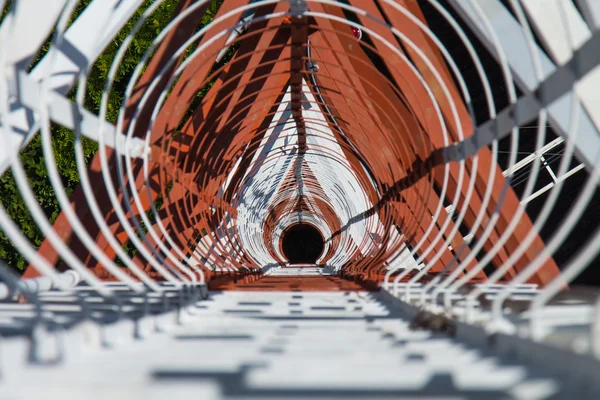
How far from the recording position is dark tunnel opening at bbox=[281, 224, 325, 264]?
46.2m

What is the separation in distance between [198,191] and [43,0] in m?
6.28

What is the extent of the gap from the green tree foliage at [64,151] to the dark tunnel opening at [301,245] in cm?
2738

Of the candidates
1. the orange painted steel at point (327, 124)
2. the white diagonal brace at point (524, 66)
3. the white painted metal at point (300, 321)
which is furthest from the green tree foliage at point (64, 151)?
the white diagonal brace at point (524, 66)

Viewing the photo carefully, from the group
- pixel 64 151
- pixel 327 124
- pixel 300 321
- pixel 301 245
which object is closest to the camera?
pixel 300 321

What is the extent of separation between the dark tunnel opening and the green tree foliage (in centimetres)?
2738

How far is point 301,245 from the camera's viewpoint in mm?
46500

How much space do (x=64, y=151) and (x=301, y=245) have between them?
1152 inches

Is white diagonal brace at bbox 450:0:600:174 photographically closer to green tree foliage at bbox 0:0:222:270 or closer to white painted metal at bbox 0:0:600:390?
white painted metal at bbox 0:0:600:390

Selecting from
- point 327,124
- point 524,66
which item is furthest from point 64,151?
point 524,66

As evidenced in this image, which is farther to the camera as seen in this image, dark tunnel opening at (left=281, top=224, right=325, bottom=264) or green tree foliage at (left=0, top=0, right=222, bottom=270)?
dark tunnel opening at (left=281, top=224, right=325, bottom=264)

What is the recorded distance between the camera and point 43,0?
4402 millimetres

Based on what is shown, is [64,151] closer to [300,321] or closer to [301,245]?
[300,321]

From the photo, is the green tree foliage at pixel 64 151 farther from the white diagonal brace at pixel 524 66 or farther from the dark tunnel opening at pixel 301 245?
the dark tunnel opening at pixel 301 245

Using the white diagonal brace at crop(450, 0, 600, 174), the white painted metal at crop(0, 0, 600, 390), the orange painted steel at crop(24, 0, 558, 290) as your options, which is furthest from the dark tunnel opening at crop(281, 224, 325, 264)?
the white diagonal brace at crop(450, 0, 600, 174)
